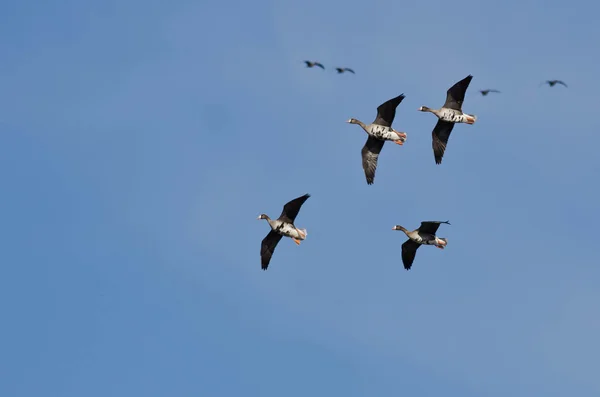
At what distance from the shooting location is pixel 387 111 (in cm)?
9344

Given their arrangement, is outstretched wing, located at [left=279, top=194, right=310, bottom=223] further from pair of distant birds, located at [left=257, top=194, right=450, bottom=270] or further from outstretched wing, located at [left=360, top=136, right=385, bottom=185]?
outstretched wing, located at [left=360, top=136, right=385, bottom=185]

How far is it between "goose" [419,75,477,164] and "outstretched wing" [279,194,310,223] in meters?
8.68

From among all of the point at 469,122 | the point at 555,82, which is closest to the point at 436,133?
the point at 469,122

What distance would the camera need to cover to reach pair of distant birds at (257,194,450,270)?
9138 centimetres

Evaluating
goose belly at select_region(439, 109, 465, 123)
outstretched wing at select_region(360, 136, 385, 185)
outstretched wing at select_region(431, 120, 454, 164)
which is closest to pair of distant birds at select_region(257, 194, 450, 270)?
outstretched wing at select_region(360, 136, 385, 185)

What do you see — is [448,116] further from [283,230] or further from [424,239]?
[283,230]

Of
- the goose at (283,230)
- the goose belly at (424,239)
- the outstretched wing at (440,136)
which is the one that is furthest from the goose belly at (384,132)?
the goose at (283,230)

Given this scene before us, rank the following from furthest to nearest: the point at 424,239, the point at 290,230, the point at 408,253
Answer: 1. the point at 408,253
2. the point at 424,239
3. the point at 290,230

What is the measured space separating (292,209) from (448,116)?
10214mm

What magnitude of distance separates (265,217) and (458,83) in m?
12.4

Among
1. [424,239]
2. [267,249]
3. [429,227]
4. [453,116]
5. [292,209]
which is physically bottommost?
[267,249]

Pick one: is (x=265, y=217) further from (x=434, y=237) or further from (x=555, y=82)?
(x=555, y=82)

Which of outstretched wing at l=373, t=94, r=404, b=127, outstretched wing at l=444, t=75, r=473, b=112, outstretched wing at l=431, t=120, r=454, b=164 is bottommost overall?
outstretched wing at l=373, t=94, r=404, b=127

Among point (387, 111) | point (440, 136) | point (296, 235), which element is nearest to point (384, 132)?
point (387, 111)
